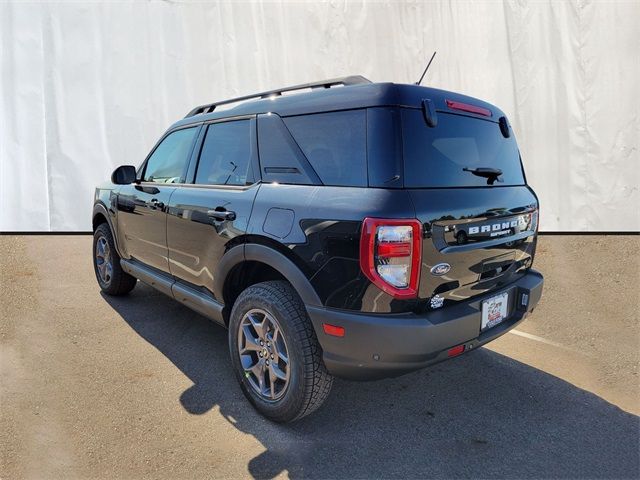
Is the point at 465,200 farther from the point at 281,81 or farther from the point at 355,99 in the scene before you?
the point at 281,81

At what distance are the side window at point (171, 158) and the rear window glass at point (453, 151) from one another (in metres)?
1.97

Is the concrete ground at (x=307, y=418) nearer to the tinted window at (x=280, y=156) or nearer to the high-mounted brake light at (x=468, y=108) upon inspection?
the tinted window at (x=280, y=156)

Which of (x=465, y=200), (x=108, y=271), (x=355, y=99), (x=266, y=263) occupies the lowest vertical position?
(x=108, y=271)

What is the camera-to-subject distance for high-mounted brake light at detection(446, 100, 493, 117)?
2.34m

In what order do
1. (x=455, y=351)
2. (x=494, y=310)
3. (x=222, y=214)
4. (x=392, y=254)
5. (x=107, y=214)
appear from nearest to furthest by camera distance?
1. (x=392, y=254)
2. (x=455, y=351)
3. (x=494, y=310)
4. (x=222, y=214)
5. (x=107, y=214)

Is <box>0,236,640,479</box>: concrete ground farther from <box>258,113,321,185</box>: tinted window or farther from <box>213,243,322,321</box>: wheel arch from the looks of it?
<box>258,113,321,185</box>: tinted window

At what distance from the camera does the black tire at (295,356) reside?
2.22m

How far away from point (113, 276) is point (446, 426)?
3.70 m

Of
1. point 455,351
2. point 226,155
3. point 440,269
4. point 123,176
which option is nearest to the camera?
point 440,269

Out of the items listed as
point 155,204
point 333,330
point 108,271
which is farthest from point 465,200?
point 108,271

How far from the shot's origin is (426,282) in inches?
78.2

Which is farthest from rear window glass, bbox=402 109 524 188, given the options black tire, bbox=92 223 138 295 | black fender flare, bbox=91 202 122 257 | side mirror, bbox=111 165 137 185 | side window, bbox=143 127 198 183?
black tire, bbox=92 223 138 295

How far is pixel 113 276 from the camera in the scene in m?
4.51

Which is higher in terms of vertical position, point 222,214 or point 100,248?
point 222,214
